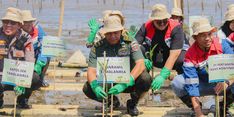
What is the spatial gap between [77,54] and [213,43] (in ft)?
15.2

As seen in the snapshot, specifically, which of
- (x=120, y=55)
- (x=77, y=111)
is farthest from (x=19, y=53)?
(x=120, y=55)

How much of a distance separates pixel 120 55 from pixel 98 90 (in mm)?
481

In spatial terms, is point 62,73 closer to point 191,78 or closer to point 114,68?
point 114,68

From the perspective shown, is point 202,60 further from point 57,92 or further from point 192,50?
point 57,92

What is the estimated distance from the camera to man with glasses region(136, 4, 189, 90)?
6.84 metres

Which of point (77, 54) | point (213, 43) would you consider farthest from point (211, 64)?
point (77, 54)

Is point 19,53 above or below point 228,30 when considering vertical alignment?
below

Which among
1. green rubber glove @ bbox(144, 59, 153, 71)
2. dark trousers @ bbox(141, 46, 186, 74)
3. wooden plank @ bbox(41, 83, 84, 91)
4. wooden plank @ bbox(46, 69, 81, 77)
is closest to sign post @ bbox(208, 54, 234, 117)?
green rubber glove @ bbox(144, 59, 153, 71)

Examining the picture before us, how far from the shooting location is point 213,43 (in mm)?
6156

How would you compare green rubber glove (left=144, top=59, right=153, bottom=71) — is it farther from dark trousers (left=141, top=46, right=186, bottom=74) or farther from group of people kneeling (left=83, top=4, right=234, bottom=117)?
dark trousers (left=141, top=46, right=186, bottom=74)

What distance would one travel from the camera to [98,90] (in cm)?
620

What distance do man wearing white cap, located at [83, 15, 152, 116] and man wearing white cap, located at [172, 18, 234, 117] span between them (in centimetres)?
40

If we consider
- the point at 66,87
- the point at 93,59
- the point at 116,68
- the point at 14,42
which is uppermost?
the point at 14,42

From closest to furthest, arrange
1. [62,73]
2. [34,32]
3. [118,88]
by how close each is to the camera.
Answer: [118,88] → [34,32] → [62,73]
